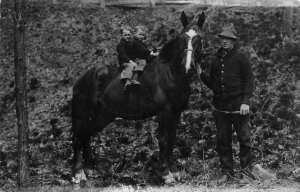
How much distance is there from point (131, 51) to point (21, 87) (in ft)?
7.30

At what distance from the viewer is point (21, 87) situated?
28.0 ft

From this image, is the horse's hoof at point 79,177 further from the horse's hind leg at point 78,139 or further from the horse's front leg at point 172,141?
the horse's front leg at point 172,141

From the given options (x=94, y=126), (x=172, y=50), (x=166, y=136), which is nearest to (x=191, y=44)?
(x=172, y=50)

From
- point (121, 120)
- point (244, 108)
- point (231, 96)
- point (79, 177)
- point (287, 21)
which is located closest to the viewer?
point (244, 108)

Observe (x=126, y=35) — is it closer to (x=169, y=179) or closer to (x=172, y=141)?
(x=172, y=141)

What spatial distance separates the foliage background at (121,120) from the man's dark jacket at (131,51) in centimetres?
228

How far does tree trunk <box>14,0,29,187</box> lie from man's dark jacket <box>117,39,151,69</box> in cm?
187

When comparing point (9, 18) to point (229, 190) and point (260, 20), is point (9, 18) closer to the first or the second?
point (260, 20)

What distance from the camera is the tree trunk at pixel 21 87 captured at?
847cm

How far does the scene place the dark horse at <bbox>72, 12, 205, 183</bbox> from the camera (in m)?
8.66

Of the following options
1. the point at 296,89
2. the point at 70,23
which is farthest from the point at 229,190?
the point at 70,23

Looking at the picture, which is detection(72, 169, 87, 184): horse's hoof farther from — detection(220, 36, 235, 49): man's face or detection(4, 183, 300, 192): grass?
detection(220, 36, 235, 49): man's face

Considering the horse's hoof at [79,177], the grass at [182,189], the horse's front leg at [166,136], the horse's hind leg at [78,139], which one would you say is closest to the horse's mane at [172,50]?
the horse's front leg at [166,136]

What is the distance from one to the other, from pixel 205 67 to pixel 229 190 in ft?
20.8
